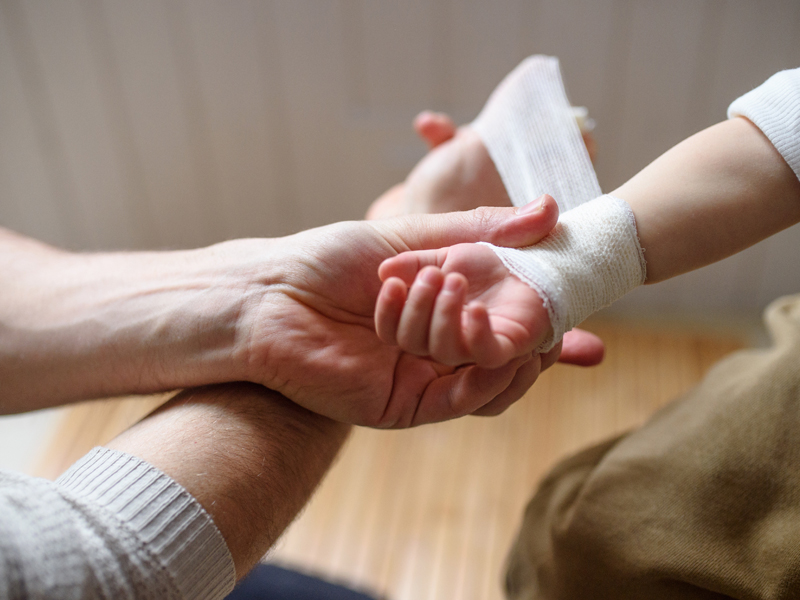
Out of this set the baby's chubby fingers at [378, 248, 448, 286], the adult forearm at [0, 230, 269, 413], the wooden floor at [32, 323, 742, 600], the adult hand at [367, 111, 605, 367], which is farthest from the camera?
the wooden floor at [32, 323, 742, 600]

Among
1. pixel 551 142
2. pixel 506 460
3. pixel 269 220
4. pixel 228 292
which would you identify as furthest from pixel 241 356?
pixel 269 220

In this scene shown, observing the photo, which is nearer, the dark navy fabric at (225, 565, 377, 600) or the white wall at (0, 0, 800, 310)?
the dark navy fabric at (225, 565, 377, 600)

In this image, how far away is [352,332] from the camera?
59 cm

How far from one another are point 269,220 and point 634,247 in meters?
1.09

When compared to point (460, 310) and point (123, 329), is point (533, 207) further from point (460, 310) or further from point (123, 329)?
point (123, 329)

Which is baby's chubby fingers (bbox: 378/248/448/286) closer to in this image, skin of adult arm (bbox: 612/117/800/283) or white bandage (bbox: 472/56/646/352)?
white bandage (bbox: 472/56/646/352)

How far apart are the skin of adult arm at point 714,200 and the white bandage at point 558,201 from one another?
0.03 meters

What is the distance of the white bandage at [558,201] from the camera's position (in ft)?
1.69

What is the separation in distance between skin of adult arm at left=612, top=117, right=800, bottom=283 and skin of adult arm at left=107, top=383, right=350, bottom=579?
0.35 meters

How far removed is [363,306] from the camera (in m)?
0.60

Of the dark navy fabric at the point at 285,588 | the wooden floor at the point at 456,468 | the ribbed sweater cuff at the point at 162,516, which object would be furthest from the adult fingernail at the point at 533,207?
the wooden floor at the point at 456,468

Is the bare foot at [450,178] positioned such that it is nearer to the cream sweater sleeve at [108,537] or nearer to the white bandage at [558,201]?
the white bandage at [558,201]

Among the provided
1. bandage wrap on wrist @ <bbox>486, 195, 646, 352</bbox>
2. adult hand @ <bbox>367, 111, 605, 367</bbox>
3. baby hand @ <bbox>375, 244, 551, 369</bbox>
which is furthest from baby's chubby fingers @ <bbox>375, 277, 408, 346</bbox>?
adult hand @ <bbox>367, 111, 605, 367</bbox>

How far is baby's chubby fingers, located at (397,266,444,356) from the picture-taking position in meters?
0.44
